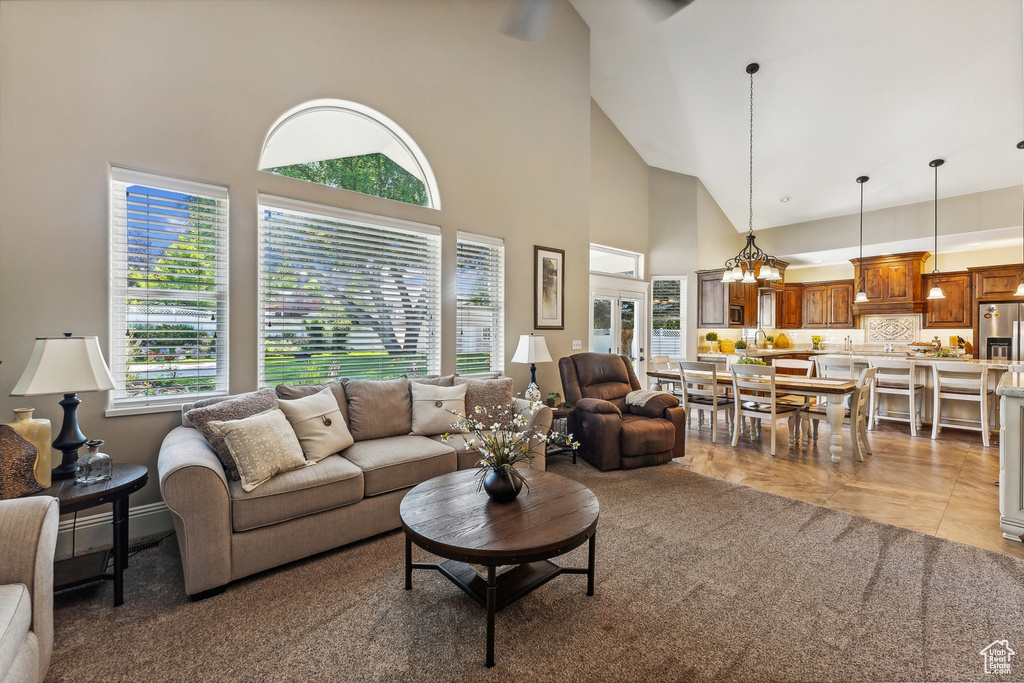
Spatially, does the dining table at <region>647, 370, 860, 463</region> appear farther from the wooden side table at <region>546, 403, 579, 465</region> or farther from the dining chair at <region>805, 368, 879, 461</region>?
the wooden side table at <region>546, 403, 579, 465</region>

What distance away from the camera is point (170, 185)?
278cm

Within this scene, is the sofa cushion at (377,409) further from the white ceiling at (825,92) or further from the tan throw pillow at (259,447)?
the white ceiling at (825,92)

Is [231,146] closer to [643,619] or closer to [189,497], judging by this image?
[189,497]

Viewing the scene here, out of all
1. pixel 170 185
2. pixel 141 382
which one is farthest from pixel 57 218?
pixel 141 382

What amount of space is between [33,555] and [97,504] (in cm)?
58

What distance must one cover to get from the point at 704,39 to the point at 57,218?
6094mm

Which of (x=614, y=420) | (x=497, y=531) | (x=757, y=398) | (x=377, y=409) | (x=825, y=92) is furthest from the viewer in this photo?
(x=825, y=92)

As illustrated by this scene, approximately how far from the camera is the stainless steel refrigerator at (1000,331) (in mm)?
6527

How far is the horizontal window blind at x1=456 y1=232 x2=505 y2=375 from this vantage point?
429 cm

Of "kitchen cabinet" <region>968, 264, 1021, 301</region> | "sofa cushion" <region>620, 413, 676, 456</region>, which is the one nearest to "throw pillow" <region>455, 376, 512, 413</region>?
"sofa cushion" <region>620, 413, 676, 456</region>

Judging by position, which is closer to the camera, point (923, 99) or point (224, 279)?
point (224, 279)

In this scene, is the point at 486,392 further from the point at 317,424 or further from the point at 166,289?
the point at 166,289

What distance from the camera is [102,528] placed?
8.46 feet

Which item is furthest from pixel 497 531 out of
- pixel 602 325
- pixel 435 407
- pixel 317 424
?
pixel 602 325
